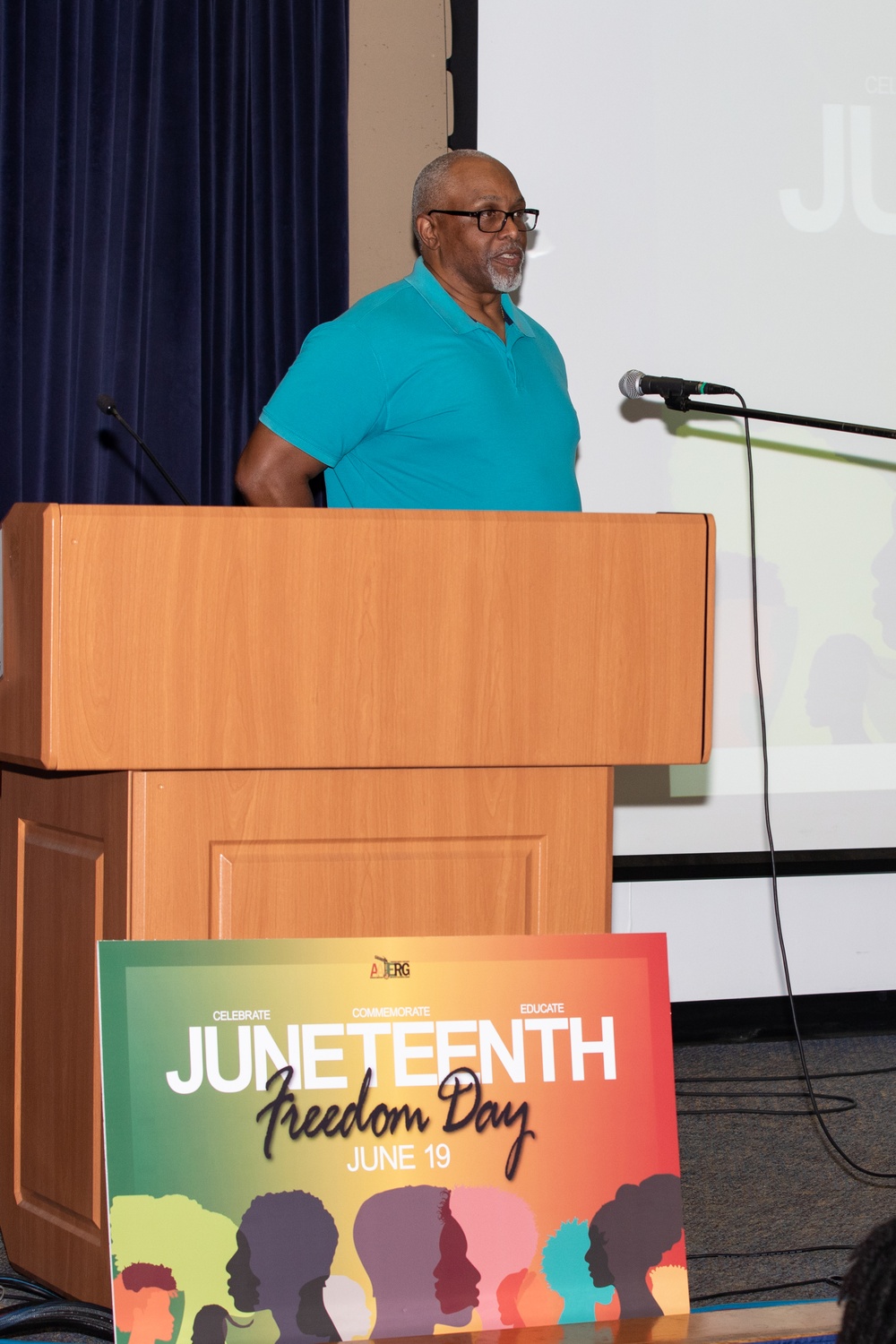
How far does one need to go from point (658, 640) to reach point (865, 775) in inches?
77.3

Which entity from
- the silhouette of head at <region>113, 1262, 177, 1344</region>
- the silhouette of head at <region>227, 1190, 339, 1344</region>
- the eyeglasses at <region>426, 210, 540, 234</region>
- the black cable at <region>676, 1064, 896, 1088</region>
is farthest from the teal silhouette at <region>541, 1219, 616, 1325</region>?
→ the black cable at <region>676, 1064, 896, 1088</region>

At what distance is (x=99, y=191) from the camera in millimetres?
2721

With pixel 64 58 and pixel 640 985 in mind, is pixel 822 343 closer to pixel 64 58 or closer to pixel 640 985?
pixel 64 58

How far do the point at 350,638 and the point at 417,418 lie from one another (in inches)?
28.0

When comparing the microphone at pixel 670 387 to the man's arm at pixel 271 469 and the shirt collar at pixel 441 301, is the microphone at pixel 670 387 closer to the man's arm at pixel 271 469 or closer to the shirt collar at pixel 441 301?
the shirt collar at pixel 441 301

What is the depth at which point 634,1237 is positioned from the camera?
3.43 feet

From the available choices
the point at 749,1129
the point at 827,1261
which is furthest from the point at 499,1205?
the point at 749,1129

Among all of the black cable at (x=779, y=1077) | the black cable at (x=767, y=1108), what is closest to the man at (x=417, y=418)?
the black cable at (x=767, y=1108)

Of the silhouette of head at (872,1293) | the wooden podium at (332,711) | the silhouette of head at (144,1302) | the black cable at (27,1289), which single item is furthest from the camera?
the black cable at (27,1289)

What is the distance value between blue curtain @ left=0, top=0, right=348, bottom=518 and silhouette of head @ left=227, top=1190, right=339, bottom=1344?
1979mm

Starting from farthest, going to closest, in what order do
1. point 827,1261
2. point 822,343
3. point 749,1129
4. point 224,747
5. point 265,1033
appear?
point 822,343 < point 749,1129 < point 827,1261 < point 224,747 < point 265,1033

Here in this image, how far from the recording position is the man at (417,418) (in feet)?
6.21

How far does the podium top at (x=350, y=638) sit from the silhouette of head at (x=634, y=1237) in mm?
447

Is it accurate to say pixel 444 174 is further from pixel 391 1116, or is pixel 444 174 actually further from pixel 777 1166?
pixel 777 1166
